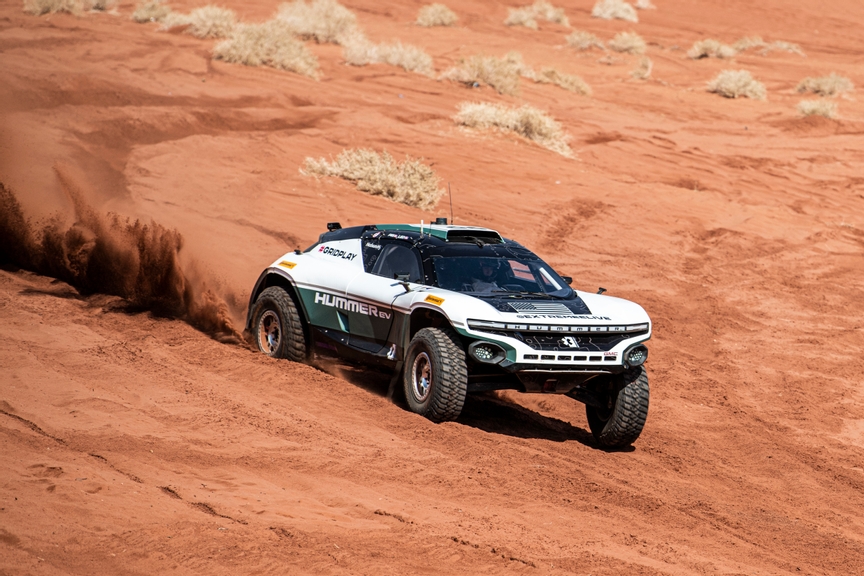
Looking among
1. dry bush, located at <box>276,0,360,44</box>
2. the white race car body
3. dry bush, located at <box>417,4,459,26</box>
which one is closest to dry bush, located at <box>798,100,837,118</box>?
dry bush, located at <box>276,0,360,44</box>

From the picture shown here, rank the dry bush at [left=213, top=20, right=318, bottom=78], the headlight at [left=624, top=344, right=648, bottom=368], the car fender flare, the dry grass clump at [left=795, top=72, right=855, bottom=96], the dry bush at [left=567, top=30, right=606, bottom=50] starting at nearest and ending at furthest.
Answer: the headlight at [left=624, top=344, right=648, bottom=368]
the car fender flare
the dry bush at [left=213, top=20, right=318, bottom=78]
the dry grass clump at [left=795, top=72, right=855, bottom=96]
the dry bush at [left=567, top=30, right=606, bottom=50]

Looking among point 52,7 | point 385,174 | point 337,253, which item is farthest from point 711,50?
point 337,253

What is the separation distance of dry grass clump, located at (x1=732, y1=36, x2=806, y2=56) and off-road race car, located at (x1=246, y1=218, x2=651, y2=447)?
35080 mm

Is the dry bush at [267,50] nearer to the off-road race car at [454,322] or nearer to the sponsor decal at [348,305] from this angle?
the off-road race car at [454,322]

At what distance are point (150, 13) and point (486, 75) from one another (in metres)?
11.6

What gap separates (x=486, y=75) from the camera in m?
29.4

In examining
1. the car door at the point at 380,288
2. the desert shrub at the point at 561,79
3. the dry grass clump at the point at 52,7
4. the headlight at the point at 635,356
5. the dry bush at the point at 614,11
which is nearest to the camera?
the headlight at the point at 635,356

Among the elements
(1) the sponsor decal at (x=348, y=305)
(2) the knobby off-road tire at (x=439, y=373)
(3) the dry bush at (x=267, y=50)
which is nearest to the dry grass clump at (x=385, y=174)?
(3) the dry bush at (x=267, y=50)

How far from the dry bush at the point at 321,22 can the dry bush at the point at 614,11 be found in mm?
16619

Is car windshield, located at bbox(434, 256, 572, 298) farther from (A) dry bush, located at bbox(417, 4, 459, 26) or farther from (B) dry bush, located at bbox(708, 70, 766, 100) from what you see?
(A) dry bush, located at bbox(417, 4, 459, 26)

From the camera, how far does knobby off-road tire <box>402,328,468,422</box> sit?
8.74m

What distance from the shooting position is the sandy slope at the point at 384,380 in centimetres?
632

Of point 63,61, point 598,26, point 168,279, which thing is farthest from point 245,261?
point 598,26

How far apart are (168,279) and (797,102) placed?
26.8 metres
